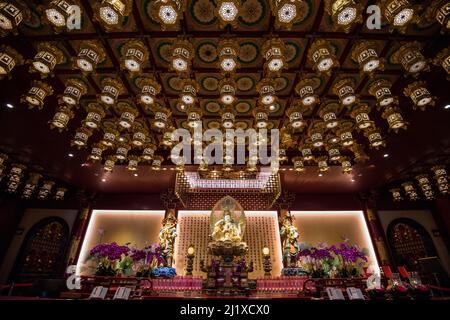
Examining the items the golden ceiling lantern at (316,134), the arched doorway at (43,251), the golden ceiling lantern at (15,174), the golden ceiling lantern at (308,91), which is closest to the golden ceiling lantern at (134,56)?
the golden ceiling lantern at (308,91)

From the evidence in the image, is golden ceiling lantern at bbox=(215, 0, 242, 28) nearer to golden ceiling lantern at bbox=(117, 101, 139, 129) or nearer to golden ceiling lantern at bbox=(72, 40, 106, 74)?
golden ceiling lantern at bbox=(72, 40, 106, 74)

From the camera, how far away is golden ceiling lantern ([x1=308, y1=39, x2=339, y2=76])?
450 cm

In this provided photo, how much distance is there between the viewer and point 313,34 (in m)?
4.87

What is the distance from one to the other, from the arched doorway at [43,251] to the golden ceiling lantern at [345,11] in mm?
15702

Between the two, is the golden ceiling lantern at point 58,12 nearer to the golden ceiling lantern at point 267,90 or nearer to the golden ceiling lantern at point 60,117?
the golden ceiling lantern at point 60,117

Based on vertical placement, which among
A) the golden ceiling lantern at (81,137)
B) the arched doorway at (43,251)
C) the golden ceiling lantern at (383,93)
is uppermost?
the golden ceiling lantern at (383,93)

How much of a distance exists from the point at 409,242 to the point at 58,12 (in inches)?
691

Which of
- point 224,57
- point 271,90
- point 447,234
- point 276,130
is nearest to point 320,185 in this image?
point 276,130

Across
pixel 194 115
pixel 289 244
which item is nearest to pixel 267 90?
pixel 194 115

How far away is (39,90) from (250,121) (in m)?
5.87

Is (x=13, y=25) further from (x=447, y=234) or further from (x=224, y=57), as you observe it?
(x=447, y=234)

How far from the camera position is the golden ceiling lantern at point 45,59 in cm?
444

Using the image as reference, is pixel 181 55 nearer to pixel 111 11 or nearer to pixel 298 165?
pixel 111 11

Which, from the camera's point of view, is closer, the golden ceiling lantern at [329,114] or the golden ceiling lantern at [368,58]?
the golden ceiling lantern at [368,58]
